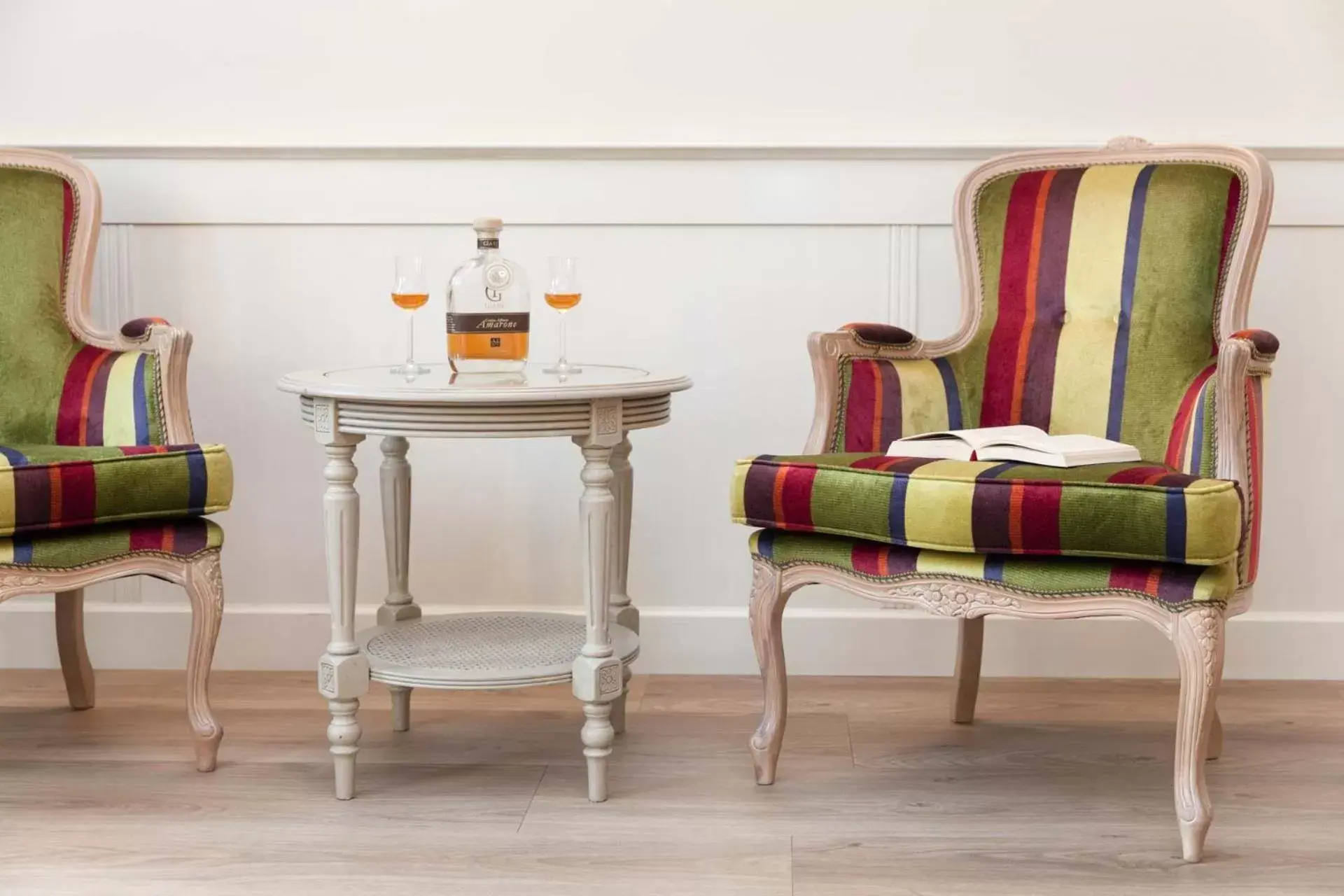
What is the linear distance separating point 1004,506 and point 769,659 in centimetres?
45

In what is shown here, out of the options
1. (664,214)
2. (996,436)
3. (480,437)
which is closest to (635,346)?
(664,214)

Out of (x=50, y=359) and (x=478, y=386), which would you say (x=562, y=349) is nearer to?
(x=478, y=386)

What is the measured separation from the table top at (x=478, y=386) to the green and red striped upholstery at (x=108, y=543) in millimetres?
251

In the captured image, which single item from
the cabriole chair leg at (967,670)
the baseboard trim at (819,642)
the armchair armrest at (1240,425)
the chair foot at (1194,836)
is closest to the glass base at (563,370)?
the baseboard trim at (819,642)

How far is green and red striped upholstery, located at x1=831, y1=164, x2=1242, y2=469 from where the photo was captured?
213cm

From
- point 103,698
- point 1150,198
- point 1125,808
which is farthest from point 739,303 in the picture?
point 103,698

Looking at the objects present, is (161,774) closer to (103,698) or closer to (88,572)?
(88,572)

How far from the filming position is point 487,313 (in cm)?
205

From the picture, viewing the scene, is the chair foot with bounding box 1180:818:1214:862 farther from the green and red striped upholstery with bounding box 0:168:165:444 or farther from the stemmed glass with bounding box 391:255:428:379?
the green and red striped upholstery with bounding box 0:168:165:444

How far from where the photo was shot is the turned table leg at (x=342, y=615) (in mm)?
1900

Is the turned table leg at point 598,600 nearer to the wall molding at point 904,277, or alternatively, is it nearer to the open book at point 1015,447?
the open book at point 1015,447

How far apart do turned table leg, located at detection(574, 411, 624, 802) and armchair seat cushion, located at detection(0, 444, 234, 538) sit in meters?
0.55

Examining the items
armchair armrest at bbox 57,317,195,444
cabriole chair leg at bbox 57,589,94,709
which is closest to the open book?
armchair armrest at bbox 57,317,195,444
